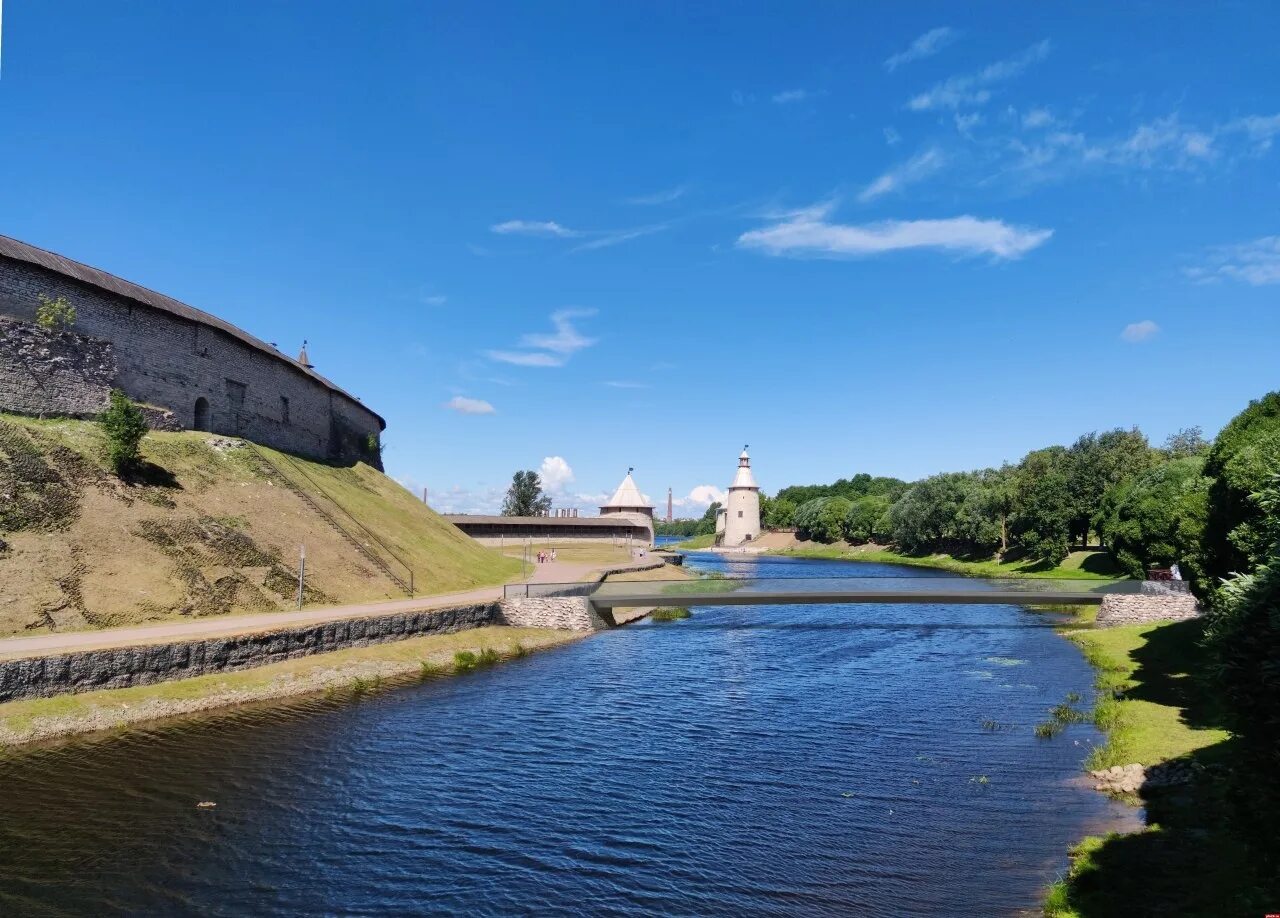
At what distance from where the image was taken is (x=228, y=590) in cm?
2966

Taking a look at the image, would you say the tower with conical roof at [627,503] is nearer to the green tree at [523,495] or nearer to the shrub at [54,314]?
the green tree at [523,495]

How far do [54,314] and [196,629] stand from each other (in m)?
20.2

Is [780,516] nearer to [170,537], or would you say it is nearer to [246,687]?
[170,537]

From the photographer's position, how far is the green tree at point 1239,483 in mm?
24141

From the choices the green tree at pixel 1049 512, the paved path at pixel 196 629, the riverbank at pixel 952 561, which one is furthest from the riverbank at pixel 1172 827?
the green tree at pixel 1049 512

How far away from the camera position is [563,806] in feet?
50.0

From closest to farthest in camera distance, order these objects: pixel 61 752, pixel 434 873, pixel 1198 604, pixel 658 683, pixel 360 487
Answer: pixel 434 873
pixel 61 752
pixel 658 683
pixel 1198 604
pixel 360 487

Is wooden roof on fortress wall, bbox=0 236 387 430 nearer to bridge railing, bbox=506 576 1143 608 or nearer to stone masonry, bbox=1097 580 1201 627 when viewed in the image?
bridge railing, bbox=506 576 1143 608

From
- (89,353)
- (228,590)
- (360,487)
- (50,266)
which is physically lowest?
(228,590)

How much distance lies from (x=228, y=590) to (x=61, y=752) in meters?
12.9

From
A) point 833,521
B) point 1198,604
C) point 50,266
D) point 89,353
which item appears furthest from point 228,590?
point 833,521

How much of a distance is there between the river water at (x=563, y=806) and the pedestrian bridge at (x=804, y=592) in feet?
42.6

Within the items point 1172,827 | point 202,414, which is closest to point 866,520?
point 202,414

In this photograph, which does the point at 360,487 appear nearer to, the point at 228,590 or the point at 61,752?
the point at 228,590
